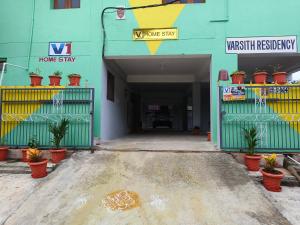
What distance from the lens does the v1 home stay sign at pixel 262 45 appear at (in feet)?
21.3

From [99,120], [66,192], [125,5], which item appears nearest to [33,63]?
[99,120]

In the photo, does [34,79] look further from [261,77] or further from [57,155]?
[261,77]

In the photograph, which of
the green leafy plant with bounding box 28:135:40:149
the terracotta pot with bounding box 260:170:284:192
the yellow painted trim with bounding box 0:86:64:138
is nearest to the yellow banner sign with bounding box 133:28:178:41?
the yellow painted trim with bounding box 0:86:64:138

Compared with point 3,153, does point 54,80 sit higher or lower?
higher

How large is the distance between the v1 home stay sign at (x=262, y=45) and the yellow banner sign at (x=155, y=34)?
168 centimetres

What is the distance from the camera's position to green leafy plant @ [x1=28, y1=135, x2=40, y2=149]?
229 inches

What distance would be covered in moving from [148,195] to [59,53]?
5.37 metres

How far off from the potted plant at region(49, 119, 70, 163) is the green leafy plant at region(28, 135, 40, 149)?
0.50 m

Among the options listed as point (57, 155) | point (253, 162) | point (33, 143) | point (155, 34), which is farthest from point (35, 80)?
point (253, 162)

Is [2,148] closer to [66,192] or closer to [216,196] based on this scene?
[66,192]

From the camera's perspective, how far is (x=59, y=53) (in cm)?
716

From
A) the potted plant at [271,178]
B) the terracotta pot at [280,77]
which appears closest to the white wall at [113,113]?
the potted plant at [271,178]

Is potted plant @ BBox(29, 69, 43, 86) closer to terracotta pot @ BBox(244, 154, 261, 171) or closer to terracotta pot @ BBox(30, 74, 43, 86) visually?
terracotta pot @ BBox(30, 74, 43, 86)

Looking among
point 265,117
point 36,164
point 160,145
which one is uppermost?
point 265,117
